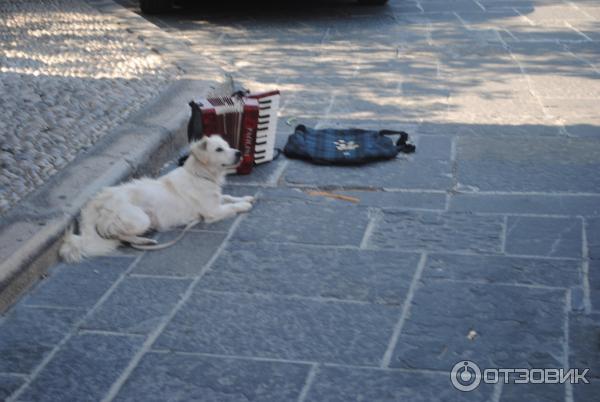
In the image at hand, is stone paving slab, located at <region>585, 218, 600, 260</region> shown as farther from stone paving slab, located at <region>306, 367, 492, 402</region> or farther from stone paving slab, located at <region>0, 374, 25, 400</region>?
stone paving slab, located at <region>0, 374, 25, 400</region>

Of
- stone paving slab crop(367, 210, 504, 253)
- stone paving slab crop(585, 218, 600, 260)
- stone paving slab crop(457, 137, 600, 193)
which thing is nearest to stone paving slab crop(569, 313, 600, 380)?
stone paving slab crop(585, 218, 600, 260)

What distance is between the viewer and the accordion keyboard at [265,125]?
18.7 feet

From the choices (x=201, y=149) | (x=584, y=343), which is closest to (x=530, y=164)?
(x=201, y=149)

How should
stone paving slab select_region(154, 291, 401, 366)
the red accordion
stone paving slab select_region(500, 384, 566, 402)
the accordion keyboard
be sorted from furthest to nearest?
the accordion keyboard
the red accordion
stone paving slab select_region(154, 291, 401, 366)
stone paving slab select_region(500, 384, 566, 402)

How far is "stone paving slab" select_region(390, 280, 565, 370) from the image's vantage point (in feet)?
11.7

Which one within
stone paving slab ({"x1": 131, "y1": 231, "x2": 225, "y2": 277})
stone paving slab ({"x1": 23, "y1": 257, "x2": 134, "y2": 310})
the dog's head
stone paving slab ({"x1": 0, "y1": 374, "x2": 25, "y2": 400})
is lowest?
stone paving slab ({"x1": 23, "y1": 257, "x2": 134, "y2": 310})

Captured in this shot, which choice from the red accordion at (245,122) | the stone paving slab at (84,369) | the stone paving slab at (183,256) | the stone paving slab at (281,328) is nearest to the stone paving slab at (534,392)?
the stone paving slab at (281,328)

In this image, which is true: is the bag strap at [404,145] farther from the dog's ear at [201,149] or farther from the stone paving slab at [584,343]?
the stone paving slab at [584,343]

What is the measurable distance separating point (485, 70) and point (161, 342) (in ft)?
15.9

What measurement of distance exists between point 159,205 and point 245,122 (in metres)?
1.01

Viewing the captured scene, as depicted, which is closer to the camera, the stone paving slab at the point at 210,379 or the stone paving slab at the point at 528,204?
the stone paving slab at the point at 210,379

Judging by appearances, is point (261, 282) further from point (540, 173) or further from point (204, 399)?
point (540, 173)

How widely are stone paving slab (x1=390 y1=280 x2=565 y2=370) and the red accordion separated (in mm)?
1814

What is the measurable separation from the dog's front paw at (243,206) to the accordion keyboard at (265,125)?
68 cm
